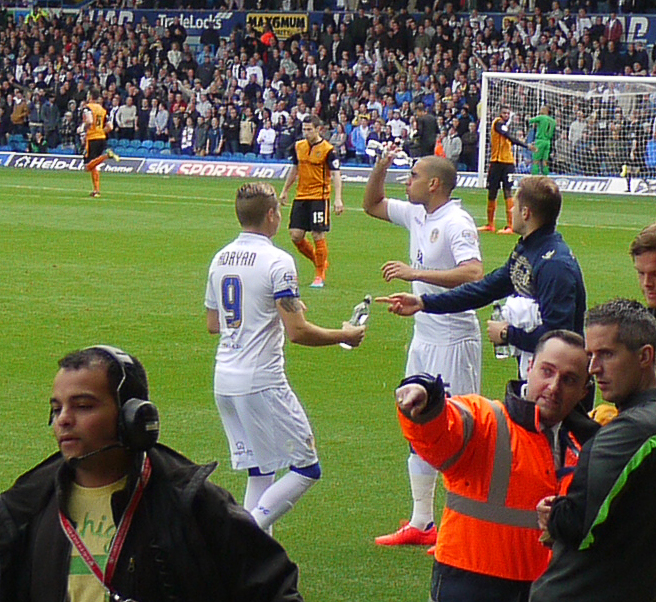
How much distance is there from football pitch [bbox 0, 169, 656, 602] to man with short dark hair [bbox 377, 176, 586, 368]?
54.9 inches

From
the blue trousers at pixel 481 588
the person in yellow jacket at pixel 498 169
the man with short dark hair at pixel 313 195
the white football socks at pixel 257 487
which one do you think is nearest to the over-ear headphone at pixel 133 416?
the blue trousers at pixel 481 588

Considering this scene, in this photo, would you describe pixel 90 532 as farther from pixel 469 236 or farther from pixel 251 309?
pixel 469 236

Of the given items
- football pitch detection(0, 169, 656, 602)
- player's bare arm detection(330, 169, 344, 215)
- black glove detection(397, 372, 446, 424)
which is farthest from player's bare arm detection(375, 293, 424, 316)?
player's bare arm detection(330, 169, 344, 215)

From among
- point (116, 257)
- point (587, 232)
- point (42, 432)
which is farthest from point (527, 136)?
point (42, 432)

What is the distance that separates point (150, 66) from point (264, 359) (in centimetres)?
3729

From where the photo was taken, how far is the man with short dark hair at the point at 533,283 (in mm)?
5867

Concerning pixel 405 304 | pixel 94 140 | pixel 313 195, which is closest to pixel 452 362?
pixel 405 304

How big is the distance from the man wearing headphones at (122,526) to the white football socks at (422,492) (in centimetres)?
399

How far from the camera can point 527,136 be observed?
3072 cm

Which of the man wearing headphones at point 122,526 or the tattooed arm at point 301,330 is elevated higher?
the man wearing headphones at point 122,526

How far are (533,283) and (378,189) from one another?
2.10 metres

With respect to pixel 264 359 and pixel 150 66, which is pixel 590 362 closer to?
pixel 264 359

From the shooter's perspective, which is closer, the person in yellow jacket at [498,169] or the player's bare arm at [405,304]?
the player's bare arm at [405,304]

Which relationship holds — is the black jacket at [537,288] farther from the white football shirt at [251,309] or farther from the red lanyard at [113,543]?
the red lanyard at [113,543]
